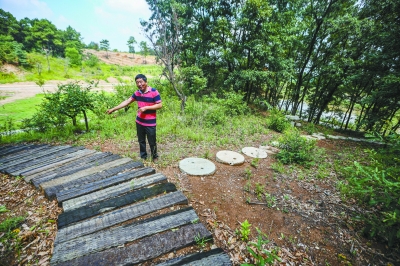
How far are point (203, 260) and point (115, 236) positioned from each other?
1.01m

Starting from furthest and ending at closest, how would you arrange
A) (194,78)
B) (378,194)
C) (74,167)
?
(194,78) < (74,167) < (378,194)

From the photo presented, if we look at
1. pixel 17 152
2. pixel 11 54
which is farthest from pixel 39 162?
pixel 11 54

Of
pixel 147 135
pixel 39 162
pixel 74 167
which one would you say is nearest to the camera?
pixel 74 167

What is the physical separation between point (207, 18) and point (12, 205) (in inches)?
496

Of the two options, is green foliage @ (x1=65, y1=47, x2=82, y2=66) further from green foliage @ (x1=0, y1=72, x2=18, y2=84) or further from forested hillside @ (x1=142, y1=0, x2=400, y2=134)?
forested hillside @ (x1=142, y1=0, x2=400, y2=134)

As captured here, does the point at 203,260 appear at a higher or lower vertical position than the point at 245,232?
higher

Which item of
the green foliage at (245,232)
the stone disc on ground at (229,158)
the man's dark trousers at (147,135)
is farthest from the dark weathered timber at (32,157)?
the green foliage at (245,232)

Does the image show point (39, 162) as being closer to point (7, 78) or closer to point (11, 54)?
point (7, 78)

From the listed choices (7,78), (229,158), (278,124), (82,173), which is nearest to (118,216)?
(82,173)

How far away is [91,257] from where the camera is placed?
1.72m

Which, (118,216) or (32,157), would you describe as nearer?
(118,216)

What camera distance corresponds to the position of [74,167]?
11.6 feet

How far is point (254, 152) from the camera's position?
203 inches

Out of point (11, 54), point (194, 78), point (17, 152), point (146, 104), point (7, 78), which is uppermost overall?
point (11, 54)
